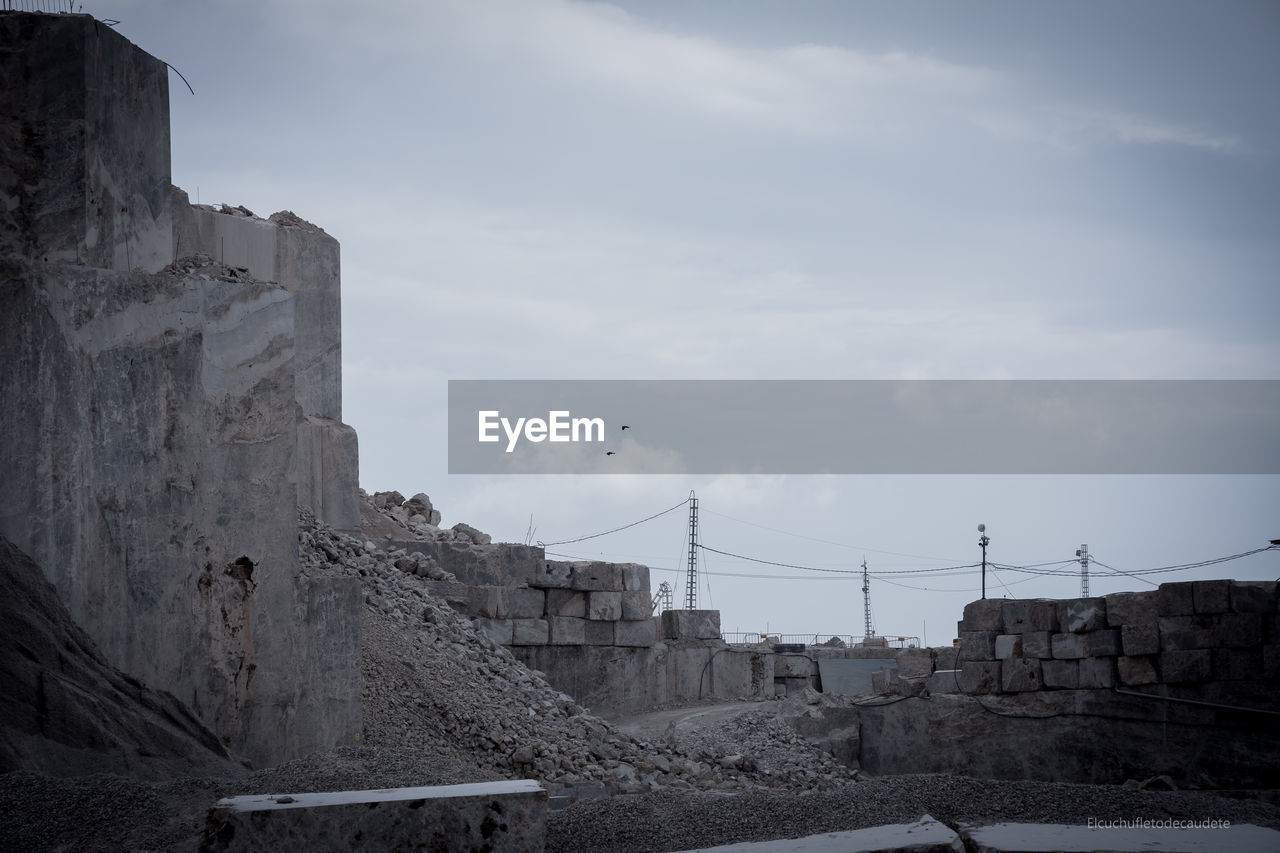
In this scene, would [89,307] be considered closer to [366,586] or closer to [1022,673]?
[366,586]

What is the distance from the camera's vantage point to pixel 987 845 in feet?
14.3

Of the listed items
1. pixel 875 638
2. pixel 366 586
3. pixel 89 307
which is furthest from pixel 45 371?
pixel 875 638

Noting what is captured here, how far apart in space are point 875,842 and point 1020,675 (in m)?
9.68

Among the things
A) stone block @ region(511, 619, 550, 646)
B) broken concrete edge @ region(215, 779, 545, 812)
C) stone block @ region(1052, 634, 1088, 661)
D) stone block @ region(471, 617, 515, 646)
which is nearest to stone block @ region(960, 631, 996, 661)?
stone block @ region(1052, 634, 1088, 661)

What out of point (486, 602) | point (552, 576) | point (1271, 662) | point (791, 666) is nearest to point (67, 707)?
point (486, 602)

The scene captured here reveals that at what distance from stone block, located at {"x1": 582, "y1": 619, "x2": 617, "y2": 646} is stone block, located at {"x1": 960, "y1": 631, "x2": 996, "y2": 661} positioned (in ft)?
17.5

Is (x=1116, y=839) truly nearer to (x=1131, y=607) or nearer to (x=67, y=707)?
(x=67, y=707)

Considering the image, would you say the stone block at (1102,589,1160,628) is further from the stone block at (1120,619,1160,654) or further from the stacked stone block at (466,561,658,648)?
the stacked stone block at (466,561,658,648)

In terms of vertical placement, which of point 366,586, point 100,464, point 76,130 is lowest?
point 366,586

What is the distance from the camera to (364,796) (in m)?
4.51

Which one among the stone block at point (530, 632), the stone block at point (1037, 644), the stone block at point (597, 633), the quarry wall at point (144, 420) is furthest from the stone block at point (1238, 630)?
the quarry wall at point (144, 420)

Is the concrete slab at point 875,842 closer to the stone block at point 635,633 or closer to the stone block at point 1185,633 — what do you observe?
the stone block at point 1185,633

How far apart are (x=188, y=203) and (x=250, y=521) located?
7276 mm

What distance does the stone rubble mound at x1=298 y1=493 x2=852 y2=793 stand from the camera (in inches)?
367
